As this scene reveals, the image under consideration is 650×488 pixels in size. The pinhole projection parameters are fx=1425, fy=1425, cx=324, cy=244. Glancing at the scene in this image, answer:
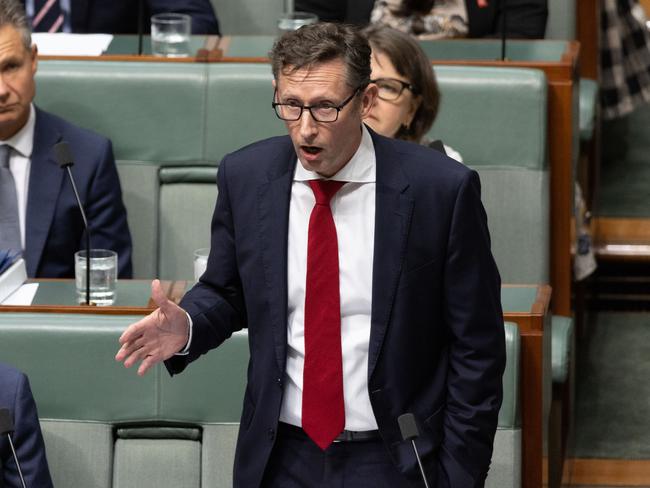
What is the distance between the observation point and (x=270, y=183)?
117cm

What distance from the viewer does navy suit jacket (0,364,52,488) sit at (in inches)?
50.3

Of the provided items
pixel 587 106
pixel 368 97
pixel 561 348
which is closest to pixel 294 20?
pixel 587 106

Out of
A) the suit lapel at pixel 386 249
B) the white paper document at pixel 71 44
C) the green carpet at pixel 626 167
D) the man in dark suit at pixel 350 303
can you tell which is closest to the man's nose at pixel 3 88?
the white paper document at pixel 71 44

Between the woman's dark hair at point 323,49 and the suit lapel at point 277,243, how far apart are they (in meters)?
0.10

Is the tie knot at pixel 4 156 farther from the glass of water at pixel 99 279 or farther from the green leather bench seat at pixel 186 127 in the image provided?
the glass of water at pixel 99 279

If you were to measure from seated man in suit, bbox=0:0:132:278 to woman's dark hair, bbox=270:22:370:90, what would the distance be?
0.77 meters

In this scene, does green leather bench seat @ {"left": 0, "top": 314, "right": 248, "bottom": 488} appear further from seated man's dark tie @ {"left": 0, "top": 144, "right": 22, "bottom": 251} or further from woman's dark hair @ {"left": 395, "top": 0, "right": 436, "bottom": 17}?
woman's dark hair @ {"left": 395, "top": 0, "right": 436, "bottom": 17}

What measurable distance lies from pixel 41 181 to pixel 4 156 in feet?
0.20

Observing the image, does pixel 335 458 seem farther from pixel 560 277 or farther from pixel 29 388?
pixel 560 277

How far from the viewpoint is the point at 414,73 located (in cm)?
170

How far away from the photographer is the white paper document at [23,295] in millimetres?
1495

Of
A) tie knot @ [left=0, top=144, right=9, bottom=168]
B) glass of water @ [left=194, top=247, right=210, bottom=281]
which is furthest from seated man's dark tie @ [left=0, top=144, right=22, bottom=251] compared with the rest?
glass of water @ [left=194, top=247, right=210, bottom=281]

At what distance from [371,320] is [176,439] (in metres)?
0.38

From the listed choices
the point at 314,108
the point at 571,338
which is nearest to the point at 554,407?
the point at 571,338
